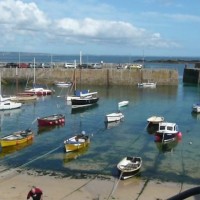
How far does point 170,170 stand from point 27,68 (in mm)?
60576

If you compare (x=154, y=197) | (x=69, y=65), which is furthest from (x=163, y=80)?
(x=154, y=197)

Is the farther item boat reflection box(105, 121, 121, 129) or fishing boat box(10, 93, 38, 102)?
fishing boat box(10, 93, 38, 102)

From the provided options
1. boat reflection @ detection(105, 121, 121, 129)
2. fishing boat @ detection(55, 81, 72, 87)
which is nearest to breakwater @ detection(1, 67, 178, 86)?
fishing boat @ detection(55, 81, 72, 87)

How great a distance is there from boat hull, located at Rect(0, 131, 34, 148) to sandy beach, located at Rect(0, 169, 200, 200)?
634 cm

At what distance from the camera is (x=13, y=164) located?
26031 mm

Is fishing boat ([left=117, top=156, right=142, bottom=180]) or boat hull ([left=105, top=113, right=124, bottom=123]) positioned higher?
fishing boat ([left=117, top=156, right=142, bottom=180])

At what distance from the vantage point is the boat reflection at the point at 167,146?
30.5 meters

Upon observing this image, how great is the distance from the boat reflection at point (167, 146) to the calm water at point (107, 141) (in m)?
0.08

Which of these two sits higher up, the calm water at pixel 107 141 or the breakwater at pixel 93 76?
the breakwater at pixel 93 76

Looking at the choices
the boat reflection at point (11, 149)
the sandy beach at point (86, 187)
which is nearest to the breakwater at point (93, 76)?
the boat reflection at point (11, 149)

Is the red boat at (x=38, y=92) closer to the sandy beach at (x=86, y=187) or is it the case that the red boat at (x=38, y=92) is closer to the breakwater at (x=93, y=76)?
the breakwater at (x=93, y=76)

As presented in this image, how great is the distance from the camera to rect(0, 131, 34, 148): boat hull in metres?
29.8

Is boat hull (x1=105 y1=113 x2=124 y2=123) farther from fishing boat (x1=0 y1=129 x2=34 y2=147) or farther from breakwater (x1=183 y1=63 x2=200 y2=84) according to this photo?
breakwater (x1=183 y1=63 x2=200 y2=84)

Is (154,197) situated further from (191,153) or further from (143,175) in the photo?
(191,153)
